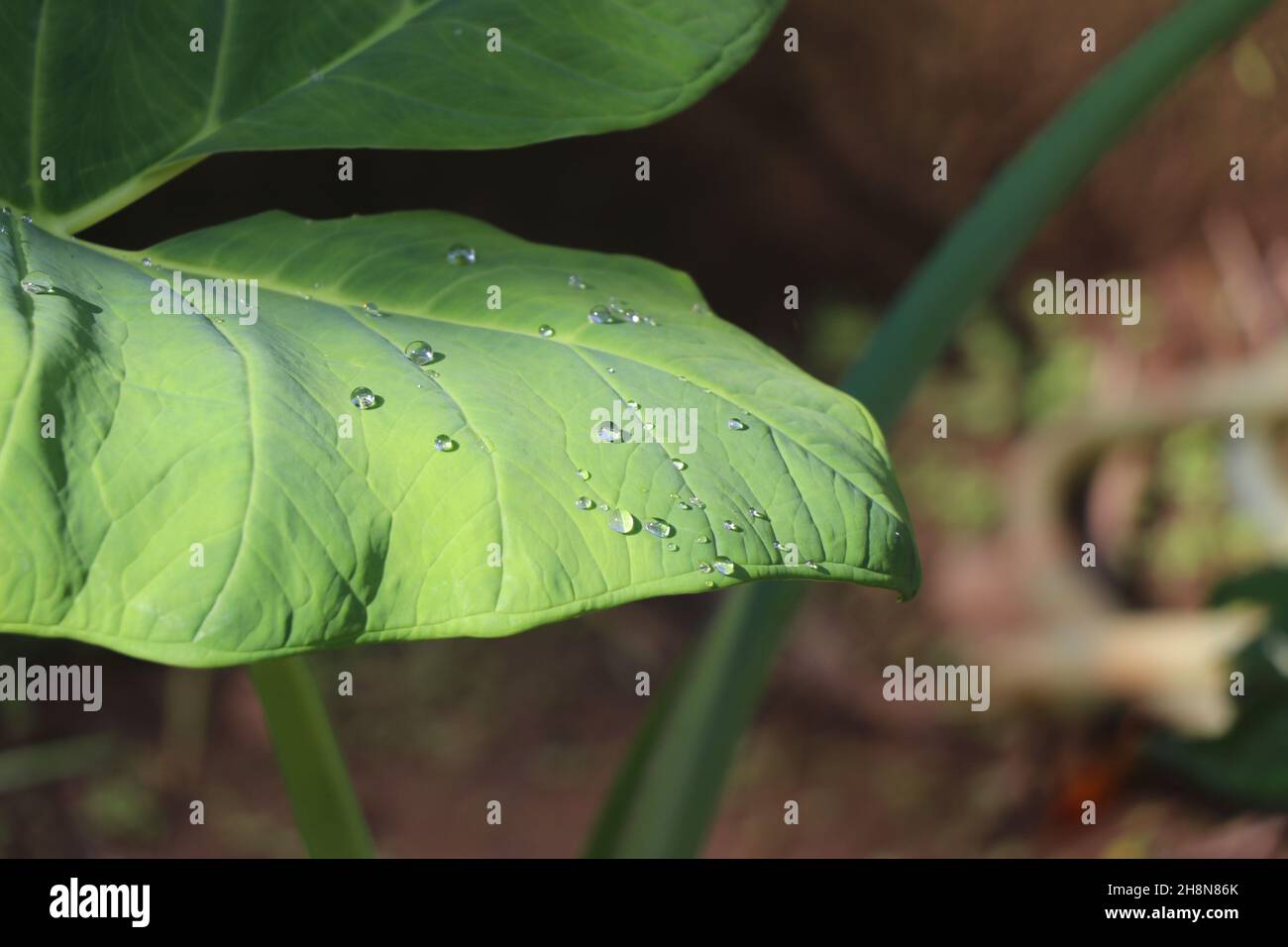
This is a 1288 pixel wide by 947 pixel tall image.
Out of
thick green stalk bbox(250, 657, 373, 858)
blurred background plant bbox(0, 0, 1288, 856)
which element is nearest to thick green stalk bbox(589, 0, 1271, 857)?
thick green stalk bbox(250, 657, 373, 858)

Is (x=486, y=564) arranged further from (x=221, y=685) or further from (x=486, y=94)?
(x=221, y=685)

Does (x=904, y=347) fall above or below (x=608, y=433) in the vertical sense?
above

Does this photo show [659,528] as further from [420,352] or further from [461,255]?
[461,255]

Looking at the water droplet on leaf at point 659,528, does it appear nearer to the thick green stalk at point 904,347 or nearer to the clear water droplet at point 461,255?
the clear water droplet at point 461,255

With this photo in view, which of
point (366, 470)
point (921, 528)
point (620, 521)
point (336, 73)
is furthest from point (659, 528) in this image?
point (921, 528)

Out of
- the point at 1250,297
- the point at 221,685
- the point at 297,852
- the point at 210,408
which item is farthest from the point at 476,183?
the point at 210,408
